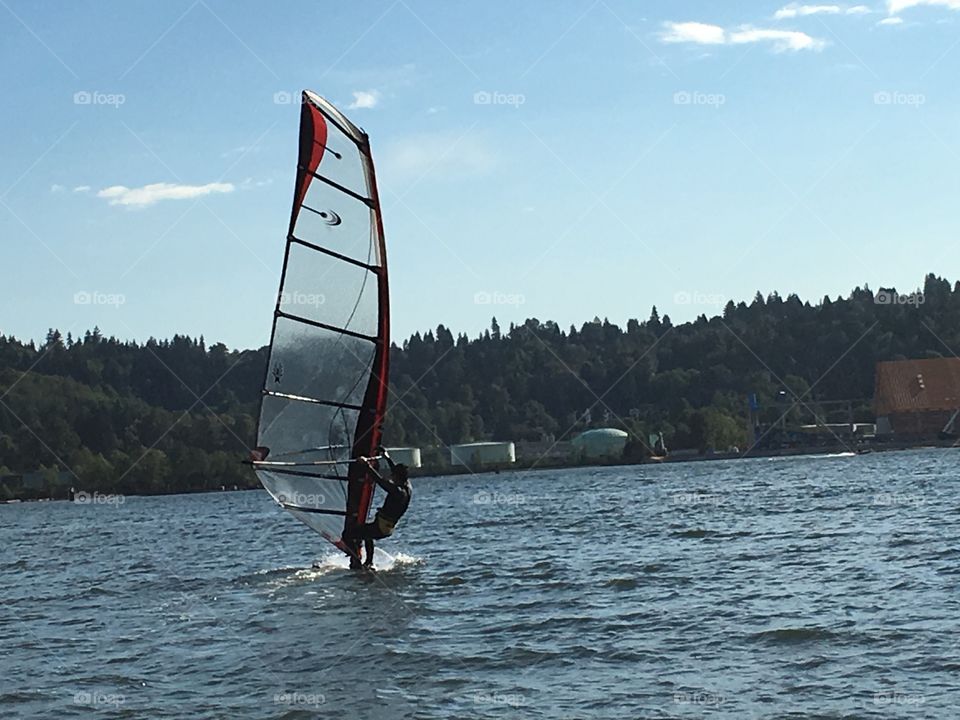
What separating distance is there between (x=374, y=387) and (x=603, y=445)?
4790 inches

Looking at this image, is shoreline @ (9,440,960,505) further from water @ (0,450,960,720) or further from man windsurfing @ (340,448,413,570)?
man windsurfing @ (340,448,413,570)

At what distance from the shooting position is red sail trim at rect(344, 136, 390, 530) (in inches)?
826

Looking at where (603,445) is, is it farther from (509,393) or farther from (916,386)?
(509,393)

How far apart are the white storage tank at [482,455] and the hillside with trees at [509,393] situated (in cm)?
Answer: 1329

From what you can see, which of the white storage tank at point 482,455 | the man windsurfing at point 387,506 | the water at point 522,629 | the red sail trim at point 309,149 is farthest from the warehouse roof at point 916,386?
the red sail trim at point 309,149

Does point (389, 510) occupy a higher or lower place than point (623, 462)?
higher

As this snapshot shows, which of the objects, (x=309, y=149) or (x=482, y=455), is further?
(x=482, y=455)

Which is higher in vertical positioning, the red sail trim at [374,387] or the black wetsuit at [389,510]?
the red sail trim at [374,387]

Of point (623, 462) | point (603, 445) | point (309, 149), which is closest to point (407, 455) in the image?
point (603, 445)

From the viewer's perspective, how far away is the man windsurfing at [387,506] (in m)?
20.2

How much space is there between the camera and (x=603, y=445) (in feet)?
465

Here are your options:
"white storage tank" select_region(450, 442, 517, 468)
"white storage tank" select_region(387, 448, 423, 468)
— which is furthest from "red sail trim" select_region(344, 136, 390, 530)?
"white storage tank" select_region(450, 442, 517, 468)

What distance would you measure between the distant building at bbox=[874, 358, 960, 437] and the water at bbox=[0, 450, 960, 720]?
9917 cm

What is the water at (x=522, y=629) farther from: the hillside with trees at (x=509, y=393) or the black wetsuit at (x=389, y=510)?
the hillside with trees at (x=509, y=393)
